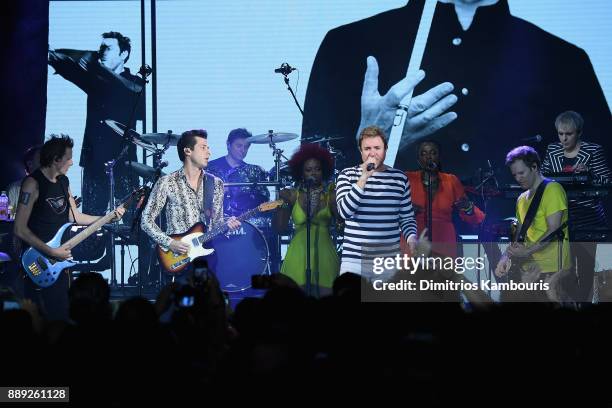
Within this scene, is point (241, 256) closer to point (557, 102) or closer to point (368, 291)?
point (557, 102)

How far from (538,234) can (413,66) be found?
130 inches

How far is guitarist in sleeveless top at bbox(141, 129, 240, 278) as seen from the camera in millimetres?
6816

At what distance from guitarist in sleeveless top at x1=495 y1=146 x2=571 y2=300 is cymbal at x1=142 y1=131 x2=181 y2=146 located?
385 cm

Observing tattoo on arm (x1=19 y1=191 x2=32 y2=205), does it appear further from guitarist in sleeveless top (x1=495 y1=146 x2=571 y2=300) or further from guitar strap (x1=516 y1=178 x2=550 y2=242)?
guitar strap (x1=516 y1=178 x2=550 y2=242)

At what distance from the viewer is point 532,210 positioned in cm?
632

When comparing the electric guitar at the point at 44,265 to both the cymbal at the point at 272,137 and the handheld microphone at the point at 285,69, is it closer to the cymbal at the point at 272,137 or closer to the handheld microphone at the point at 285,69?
the cymbal at the point at 272,137

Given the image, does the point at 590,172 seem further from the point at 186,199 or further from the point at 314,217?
the point at 186,199

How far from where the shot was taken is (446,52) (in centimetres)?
899

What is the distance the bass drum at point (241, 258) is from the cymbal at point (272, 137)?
0.92 meters

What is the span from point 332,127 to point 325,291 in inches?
128

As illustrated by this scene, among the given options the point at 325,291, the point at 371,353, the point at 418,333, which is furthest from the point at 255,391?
the point at 325,291

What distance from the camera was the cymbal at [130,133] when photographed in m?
8.96

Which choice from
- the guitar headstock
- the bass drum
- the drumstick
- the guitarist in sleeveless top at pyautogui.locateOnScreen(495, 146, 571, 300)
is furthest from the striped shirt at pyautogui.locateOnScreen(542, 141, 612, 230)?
the bass drum

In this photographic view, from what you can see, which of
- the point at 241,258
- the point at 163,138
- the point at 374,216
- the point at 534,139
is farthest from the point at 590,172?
the point at 163,138
